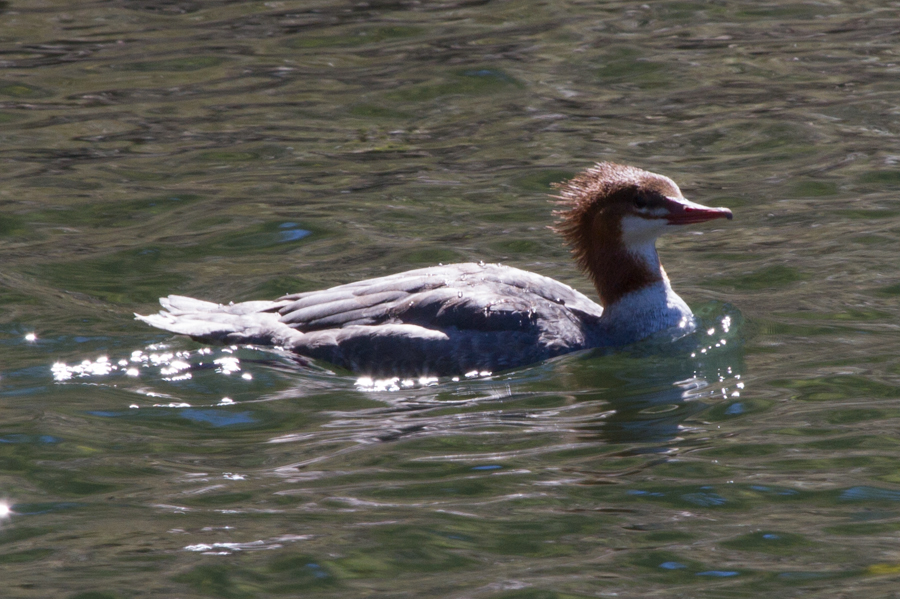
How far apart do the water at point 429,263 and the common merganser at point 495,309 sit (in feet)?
0.53

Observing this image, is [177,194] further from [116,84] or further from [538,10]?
[538,10]

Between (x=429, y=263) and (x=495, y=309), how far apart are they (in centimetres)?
171

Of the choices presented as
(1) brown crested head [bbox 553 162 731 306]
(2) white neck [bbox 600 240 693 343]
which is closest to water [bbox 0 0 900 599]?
(2) white neck [bbox 600 240 693 343]

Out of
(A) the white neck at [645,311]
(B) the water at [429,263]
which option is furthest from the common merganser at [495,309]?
(B) the water at [429,263]

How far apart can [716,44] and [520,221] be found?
15.1 feet

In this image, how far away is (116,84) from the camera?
40.0ft

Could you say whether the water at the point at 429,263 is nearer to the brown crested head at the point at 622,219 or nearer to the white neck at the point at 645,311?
the white neck at the point at 645,311

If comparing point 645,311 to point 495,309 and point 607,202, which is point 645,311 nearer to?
point 607,202

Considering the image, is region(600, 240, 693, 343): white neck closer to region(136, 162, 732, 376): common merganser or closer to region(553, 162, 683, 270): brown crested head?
region(136, 162, 732, 376): common merganser

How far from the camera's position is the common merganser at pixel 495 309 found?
6812 mm

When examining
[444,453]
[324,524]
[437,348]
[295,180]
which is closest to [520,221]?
[295,180]

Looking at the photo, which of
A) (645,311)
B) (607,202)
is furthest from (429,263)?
(645,311)

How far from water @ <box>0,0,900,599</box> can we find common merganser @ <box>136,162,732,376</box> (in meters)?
0.16

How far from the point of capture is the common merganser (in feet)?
22.4
